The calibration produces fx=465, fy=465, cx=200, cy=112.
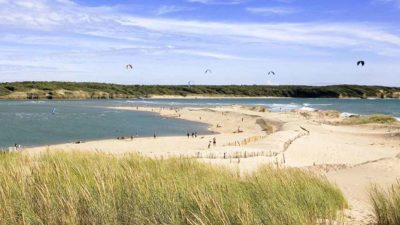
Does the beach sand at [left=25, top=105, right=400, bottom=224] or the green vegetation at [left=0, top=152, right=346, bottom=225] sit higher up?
the green vegetation at [left=0, top=152, right=346, bottom=225]

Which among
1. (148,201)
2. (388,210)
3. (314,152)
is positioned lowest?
(314,152)

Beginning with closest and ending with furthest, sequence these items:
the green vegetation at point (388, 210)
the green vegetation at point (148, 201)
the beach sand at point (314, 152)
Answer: the green vegetation at point (148, 201), the green vegetation at point (388, 210), the beach sand at point (314, 152)

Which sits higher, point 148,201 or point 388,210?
point 148,201

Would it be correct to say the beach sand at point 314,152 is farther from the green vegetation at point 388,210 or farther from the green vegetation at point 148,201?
the green vegetation at point 148,201

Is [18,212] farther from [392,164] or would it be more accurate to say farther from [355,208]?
[392,164]

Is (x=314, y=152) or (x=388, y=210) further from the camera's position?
(x=314, y=152)

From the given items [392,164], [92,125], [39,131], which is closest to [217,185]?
[392,164]

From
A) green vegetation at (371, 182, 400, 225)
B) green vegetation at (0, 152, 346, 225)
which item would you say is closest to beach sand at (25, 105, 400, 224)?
green vegetation at (371, 182, 400, 225)

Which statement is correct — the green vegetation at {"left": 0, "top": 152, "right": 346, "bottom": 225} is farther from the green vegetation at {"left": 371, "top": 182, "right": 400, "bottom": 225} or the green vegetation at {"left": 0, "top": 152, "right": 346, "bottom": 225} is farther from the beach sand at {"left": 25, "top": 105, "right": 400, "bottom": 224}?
the beach sand at {"left": 25, "top": 105, "right": 400, "bottom": 224}

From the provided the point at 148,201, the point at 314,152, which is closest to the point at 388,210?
the point at 148,201

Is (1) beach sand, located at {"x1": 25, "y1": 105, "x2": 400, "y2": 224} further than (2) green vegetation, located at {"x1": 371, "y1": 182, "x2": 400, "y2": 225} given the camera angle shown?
Yes

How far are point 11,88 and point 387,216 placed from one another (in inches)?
6830

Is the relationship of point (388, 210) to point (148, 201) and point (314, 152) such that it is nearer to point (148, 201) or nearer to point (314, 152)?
point (148, 201)

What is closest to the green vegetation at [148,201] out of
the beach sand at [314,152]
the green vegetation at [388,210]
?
the green vegetation at [388,210]
